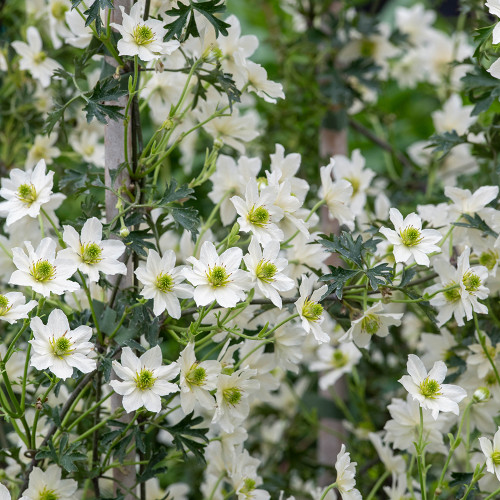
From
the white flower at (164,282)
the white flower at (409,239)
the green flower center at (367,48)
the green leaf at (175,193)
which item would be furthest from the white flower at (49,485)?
the green flower center at (367,48)

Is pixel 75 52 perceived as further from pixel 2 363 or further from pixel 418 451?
pixel 418 451

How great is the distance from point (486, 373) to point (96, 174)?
58 cm

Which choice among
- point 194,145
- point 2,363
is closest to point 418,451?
point 2,363

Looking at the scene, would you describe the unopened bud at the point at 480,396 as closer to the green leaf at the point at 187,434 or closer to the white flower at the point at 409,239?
the white flower at the point at 409,239

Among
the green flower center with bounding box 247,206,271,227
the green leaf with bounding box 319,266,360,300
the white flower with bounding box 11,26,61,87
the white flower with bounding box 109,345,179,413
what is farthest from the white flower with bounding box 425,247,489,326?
the white flower with bounding box 11,26,61,87

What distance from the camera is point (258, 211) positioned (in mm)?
840

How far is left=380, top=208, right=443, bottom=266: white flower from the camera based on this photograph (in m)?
0.86

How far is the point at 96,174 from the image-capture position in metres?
0.94

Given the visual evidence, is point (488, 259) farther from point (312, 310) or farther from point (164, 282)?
point (164, 282)

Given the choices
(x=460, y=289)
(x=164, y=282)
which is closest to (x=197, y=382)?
(x=164, y=282)

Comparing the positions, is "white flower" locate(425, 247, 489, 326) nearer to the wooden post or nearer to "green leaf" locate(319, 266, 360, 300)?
"green leaf" locate(319, 266, 360, 300)

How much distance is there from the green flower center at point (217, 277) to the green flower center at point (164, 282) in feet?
0.16

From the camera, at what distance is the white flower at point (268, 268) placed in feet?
2.67

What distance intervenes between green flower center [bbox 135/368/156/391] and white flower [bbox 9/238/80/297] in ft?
0.38
